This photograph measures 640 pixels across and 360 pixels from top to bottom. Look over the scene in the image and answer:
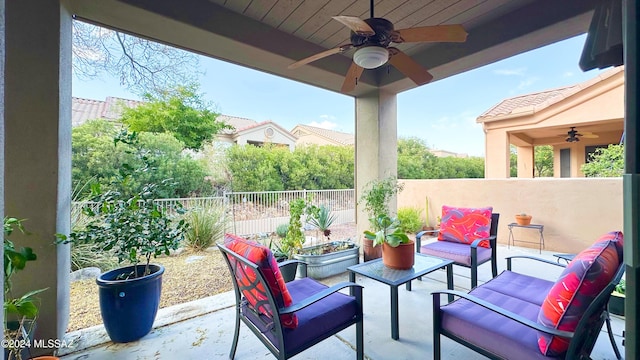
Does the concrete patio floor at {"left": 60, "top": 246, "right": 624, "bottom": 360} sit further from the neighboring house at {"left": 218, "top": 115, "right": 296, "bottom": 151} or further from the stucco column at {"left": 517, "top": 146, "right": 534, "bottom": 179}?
the stucco column at {"left": 517, "top": 146, "right": 534, "bottom": 179}

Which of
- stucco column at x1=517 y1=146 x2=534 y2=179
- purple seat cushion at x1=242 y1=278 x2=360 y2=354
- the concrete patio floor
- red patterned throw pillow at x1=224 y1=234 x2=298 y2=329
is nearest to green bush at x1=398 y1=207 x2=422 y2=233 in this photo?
the concrete patio floor

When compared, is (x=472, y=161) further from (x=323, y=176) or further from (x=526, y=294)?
(x=526, y=294)

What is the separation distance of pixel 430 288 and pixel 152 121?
743cm

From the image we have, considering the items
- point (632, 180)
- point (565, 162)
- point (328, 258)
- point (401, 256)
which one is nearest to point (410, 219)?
point (328, 258)

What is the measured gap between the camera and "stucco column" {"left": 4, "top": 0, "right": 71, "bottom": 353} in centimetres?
179

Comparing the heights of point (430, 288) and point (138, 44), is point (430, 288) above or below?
below

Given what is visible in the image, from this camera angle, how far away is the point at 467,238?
3201 mm

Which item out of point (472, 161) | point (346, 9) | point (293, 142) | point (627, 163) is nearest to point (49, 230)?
point (627, 163)

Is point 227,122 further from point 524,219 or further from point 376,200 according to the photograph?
A: point 524,219

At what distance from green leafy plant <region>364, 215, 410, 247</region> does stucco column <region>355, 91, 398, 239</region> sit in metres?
1.59

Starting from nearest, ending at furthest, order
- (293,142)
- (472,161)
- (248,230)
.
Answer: (248,230)
(472,161)
(293,142)

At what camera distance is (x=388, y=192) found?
11.3 ft

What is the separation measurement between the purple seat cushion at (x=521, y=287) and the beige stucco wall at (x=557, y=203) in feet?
10.8

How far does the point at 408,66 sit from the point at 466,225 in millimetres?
2107
